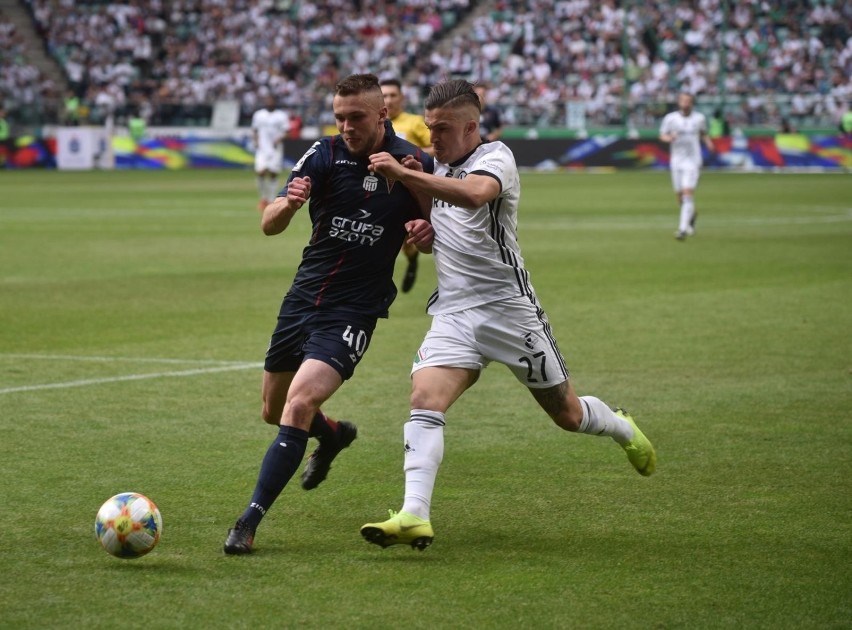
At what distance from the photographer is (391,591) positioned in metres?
5.16

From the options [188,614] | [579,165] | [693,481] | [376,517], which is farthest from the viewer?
[579,165]

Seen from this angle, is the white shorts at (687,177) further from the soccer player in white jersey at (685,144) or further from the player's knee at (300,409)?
the player's knee at (300,409)

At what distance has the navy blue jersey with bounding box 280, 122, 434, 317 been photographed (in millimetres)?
6285

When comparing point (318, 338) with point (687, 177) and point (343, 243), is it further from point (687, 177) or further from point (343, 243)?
point (687, 177)

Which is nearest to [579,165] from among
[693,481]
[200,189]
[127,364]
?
[200,189]

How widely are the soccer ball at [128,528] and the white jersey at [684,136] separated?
765 inches

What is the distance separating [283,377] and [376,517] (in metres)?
0.79

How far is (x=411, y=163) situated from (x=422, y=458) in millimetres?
1247

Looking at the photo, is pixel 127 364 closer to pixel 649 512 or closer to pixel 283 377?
pixel 283 377

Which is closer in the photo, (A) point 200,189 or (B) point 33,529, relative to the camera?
(B) point 33,529

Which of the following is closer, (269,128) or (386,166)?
(386,166)

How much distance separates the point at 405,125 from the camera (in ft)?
52.1

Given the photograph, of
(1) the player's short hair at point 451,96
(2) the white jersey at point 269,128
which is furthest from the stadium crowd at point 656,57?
(1) the player's short hair at point 451,96

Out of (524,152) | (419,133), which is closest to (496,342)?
(419,133)
